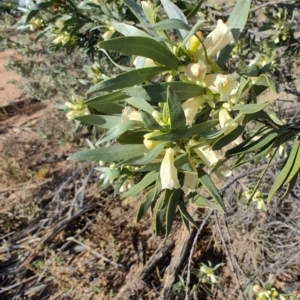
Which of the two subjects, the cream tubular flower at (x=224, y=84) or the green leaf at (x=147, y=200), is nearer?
the cream tubular flower at (x=224, y=84)

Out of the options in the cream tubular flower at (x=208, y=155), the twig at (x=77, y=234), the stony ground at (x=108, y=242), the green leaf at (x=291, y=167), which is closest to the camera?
the cream tubular flower at (x=208, y=155)

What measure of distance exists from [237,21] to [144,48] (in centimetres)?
30

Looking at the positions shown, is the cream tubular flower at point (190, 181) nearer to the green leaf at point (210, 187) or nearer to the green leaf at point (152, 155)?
the green leaf at point (210, 187)

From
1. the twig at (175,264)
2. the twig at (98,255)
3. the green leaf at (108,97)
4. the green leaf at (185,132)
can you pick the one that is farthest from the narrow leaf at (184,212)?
the twig at (98,255)

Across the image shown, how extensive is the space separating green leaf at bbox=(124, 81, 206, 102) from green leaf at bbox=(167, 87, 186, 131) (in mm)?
43

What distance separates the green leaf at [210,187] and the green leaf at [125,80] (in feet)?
1.14

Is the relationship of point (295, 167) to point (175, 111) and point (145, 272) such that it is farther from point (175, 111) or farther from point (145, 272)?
point (145, 272)

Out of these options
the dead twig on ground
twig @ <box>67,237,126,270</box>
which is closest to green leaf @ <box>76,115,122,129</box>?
the dead twig on ground

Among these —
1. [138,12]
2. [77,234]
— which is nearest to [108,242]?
[77,234]

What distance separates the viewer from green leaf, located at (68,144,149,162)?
0.90 meters

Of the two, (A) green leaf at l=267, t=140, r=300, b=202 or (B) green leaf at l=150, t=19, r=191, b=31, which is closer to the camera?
(B) green leaf at l=150, t=19, r=191, b=31

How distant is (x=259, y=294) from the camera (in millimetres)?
2482

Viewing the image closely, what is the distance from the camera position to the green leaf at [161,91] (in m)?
0.80

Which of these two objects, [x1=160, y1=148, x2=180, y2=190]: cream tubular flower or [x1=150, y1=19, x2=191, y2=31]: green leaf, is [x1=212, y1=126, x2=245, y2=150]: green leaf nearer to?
[x1=160, y1=148, x2=180, y2=190]: cream tubular flower
